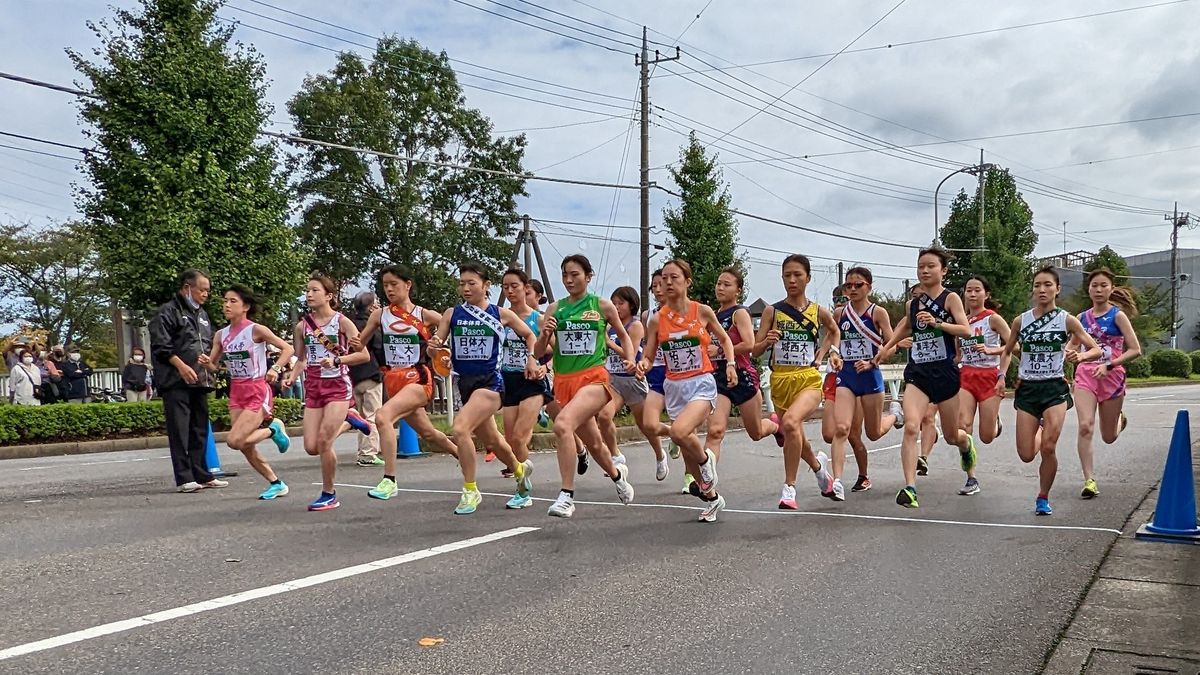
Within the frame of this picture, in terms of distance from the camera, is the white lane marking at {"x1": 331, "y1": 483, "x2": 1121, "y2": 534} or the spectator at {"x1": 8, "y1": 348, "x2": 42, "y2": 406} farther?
the spectator at {"x1": 8, "y1": 348, "x2": 42, "y2": 406}

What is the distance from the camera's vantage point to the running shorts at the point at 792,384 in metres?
8.02

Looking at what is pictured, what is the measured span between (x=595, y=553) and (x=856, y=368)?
10.8 ft

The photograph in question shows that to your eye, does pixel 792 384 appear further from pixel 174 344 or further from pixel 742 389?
pixel 174 344

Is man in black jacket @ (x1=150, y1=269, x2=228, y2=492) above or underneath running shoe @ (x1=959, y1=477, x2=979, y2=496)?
above

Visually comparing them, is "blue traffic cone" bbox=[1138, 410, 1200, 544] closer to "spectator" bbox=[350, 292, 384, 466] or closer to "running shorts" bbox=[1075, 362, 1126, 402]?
"running shorts" bbox=[1075, 362, 1126, 402]

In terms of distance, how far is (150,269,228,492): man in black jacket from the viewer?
9242 millimetres

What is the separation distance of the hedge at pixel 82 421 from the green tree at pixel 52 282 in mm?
29731

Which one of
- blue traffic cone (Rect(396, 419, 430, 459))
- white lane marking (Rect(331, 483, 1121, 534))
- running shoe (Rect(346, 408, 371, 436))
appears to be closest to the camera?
white lane marking (Rect(331, 483, 1121, 534))

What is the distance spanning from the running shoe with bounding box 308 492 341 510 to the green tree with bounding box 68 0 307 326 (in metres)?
13.3

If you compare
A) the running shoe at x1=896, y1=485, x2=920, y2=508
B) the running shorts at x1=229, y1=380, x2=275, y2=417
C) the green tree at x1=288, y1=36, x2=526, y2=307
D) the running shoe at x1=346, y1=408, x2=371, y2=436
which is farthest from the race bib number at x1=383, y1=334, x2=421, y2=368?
the green tree at x1=288, y1=36, x2=526, y2=307

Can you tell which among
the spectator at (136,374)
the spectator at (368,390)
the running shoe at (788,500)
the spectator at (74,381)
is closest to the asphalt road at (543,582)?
the running shoe at (788,500)

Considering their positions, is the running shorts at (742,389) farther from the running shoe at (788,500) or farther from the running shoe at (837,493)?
A: the running shoe at (837,493)

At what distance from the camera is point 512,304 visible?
29.9 ft

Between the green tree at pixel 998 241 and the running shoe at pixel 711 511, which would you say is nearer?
the running shoe at pixel 711 511
